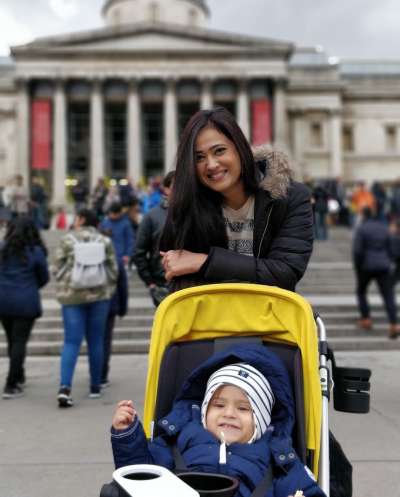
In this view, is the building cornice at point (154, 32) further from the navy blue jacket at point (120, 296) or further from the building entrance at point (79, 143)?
the navy blue jacket at point (120, 296)

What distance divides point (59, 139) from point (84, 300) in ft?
138

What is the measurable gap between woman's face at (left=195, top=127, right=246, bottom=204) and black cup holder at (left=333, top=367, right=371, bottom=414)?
3.56ft

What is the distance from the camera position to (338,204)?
28.6 meters

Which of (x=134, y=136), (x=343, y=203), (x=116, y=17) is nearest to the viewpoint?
(x=343, y=203)

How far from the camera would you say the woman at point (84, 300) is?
274 inches

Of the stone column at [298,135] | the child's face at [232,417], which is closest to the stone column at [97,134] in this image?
the stone column at [298,135]

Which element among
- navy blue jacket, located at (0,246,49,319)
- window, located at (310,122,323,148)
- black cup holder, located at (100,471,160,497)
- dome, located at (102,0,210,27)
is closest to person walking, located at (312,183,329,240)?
A: navy blue jacket, located at (0,246,49,319)

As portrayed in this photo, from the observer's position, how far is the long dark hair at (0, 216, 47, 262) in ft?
Result: 24.8

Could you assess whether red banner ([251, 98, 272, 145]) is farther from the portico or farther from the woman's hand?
the woman's hand

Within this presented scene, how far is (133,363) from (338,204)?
69.3ft

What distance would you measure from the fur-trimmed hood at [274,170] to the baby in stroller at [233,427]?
29.3 inches

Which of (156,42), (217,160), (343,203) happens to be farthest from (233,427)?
(156,42)

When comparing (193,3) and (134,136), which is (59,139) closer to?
(134,136)

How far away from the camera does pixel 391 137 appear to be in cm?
5584
